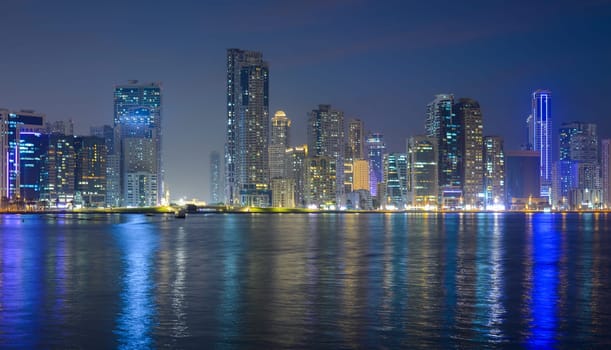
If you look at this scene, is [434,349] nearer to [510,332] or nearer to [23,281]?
[510,332]

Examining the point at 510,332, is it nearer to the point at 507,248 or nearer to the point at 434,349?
the point at 434,349

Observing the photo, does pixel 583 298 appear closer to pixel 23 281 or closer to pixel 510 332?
pixel 510 332

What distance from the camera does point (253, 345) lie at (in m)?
31.1

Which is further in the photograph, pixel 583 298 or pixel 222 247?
pixel 222 247

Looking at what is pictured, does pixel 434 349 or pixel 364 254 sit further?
pixel 364 254

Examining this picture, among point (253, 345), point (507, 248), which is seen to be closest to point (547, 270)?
point (507, 248)

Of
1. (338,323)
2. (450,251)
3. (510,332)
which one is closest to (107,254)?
(450,251)

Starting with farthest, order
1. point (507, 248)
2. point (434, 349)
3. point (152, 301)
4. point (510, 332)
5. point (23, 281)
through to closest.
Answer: point (507, 248)
point (23, 281)
point (152, 301)
point (510, 332)
point (434, 349)

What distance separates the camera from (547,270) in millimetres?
64875

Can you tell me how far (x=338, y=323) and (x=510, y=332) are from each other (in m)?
7.96

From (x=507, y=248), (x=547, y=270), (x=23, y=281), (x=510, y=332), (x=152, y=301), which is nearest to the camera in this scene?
(x=510, y=332)

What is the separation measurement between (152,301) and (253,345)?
46.5 ft

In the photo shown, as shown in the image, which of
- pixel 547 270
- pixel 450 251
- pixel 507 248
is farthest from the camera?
pixel 507 248

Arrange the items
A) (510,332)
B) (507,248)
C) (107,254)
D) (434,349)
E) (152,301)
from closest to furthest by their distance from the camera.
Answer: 1. (434,349)
2. (510,332)
3. (152,301)
4. (107,254)
5. (507,248)
